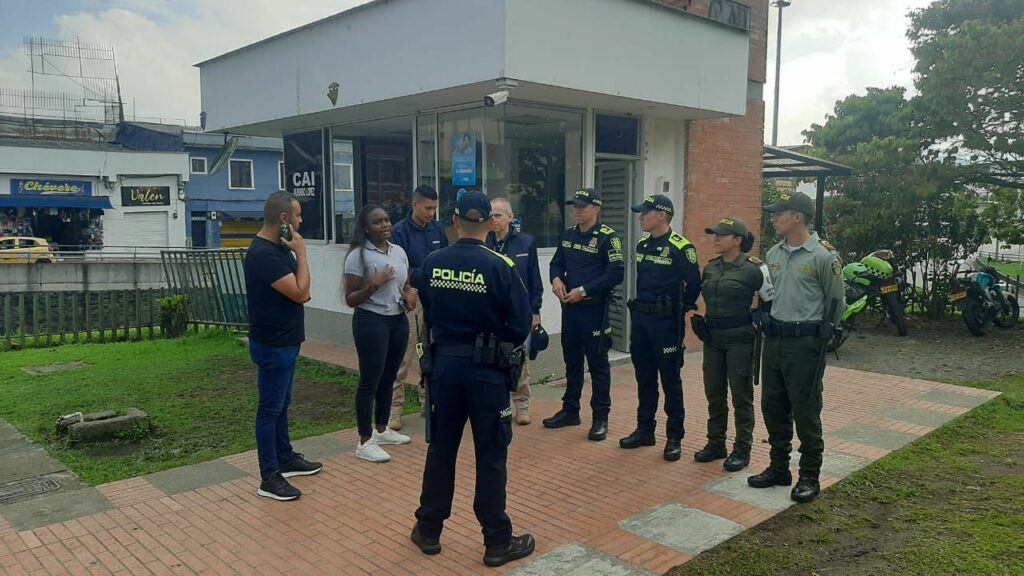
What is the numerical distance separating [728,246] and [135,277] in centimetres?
2509

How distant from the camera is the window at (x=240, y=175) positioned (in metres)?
37.9

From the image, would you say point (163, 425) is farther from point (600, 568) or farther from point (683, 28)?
point (683, 28)

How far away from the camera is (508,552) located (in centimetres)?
404

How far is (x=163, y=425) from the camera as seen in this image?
6.78 m

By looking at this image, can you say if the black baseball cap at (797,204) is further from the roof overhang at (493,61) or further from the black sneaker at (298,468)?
the black sneaker at (298,468)

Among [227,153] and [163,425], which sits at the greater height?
[227,153]

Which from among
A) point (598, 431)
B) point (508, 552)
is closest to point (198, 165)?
point (598, 431)

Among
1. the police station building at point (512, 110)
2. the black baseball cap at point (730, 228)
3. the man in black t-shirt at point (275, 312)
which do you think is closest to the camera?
the man in black t-shirt at point (275, 312)

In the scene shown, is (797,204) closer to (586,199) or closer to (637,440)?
(586,199)

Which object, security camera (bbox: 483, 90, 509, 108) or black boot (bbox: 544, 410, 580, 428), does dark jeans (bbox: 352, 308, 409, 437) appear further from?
security camera (bbox: 483, 90, 509, 108)

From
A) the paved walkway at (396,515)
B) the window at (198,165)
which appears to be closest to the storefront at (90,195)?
the window at (198,165)

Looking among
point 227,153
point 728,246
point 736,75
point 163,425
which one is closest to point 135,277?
point 227,153

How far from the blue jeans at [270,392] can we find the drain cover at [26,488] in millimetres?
1559

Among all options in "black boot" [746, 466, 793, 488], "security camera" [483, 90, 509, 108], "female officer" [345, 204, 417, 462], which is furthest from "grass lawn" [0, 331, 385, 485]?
"black boot" [746, 466, 793, 488]
